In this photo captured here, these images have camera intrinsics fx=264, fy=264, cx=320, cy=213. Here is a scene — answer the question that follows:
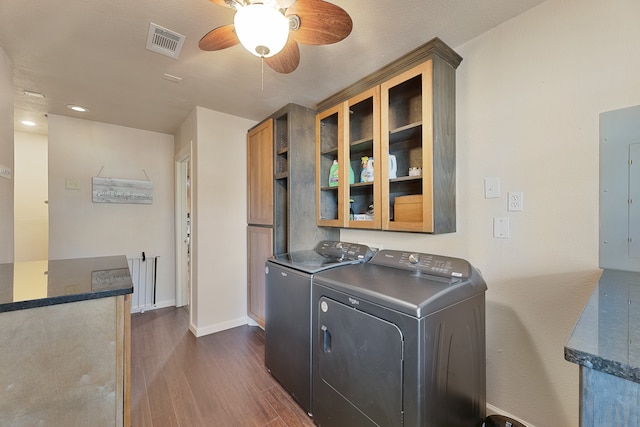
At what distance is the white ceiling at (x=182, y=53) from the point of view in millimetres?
1426

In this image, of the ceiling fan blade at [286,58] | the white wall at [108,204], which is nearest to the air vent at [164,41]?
the ceiling fan blade at [286,58]

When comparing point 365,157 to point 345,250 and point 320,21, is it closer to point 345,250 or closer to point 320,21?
point 345,250

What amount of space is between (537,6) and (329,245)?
6.63 ft

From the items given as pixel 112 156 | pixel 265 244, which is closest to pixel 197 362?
pixel 265 244

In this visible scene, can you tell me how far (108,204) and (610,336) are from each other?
13.8 ft

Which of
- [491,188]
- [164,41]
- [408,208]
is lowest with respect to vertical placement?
[408,208]

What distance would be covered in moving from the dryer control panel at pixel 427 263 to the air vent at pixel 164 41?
1936 millimetres

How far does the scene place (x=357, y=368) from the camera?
130cm

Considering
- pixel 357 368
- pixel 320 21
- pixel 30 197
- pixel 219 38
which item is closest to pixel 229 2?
pixel 219 38

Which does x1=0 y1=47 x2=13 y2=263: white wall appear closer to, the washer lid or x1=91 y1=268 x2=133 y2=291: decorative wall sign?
x1=91 y1=268 x2=133 y2=291: decorative wall sign

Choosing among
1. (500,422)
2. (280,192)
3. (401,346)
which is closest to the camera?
(401,346)

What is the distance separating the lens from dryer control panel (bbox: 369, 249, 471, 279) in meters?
1.44

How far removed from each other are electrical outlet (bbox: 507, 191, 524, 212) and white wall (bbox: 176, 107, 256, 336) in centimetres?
248

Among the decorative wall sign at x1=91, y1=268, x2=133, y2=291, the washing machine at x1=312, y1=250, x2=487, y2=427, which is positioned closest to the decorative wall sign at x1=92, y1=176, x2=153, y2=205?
the decorative wall sign at x1=91, y1=268, x2=133, y2=291
